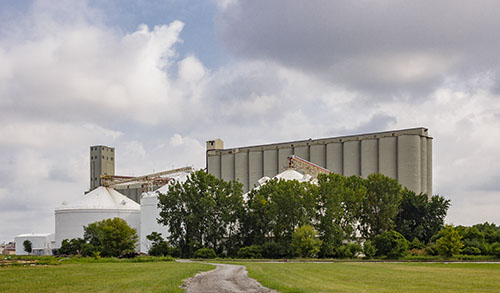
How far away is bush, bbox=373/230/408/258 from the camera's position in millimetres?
54481

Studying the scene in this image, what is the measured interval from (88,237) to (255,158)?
44858 millimetres

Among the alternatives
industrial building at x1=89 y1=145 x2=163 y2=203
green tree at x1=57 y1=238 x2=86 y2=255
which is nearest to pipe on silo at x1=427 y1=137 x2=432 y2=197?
green tree at x1=57 y1=238 x2=86 y2=255

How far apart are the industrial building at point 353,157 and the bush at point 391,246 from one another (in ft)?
132

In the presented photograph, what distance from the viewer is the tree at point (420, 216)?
68812mm

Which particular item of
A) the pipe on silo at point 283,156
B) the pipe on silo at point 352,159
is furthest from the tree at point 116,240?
the pipe on silo at point 283,156

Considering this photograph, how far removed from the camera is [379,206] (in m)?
67.2

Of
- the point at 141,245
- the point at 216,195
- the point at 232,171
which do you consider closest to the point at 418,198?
the point at 216,195

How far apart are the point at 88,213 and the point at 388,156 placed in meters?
53.1

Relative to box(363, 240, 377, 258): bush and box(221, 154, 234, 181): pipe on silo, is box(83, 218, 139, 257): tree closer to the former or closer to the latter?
box(363, 240, 377, 258): bush

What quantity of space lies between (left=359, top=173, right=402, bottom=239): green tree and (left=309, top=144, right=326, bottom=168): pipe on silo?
3859 centimetres

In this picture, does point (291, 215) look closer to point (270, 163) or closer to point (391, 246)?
point (391, 246)

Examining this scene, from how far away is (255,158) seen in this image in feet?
387

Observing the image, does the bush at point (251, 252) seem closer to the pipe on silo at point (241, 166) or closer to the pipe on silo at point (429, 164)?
the pipe on silo at point (429, 164)

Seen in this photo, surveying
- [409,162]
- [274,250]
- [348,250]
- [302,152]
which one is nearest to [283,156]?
[302,152]
